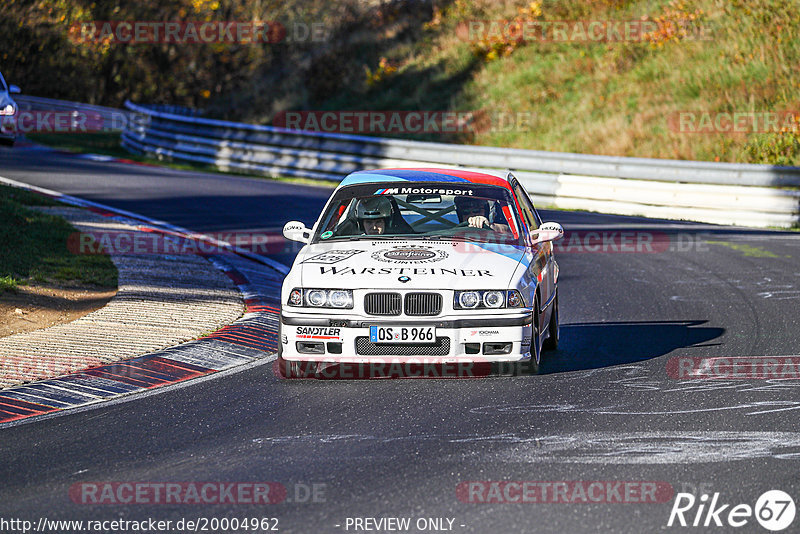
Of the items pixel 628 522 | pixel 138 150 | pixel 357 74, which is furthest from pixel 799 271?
pixel 357 74

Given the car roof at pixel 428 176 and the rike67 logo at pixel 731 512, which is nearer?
the rike67 logo at pixel 731 512

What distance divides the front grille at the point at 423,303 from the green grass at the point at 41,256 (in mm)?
5173

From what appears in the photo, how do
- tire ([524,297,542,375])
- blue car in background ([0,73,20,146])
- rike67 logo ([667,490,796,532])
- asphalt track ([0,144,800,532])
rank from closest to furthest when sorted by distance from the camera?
rike67 logo ([667,490,796,532]) < asphalt track ([0,144,800,532]) < tire ([524,297,542,375]) < blue car in background ([0,73,20,146])

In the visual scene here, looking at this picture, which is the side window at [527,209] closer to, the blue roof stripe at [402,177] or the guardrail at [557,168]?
the blue roof stripe at [402,177]

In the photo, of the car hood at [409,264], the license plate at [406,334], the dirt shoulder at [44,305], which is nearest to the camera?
the license plate at [406,334]

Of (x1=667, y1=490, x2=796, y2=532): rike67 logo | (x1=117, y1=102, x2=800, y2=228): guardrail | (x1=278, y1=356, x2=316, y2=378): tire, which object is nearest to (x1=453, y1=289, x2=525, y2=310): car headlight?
(x1=278, y1=356, x2=316, y2=378): tire

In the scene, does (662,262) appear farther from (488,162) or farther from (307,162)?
(307,162)

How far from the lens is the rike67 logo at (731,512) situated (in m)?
5.17

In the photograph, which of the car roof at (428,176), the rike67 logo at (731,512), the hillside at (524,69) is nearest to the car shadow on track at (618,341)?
the car roof at (428,176)

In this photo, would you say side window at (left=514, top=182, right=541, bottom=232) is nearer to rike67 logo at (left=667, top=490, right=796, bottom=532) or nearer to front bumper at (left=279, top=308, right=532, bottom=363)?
front bumper at (left=279, top=308, right=532, bottom=363)

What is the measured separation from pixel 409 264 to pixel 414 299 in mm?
361

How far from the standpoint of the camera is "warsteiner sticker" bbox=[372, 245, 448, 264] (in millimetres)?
8312

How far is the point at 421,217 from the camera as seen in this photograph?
968cm

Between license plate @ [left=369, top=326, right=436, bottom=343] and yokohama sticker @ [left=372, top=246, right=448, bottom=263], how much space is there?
2.01 ft
